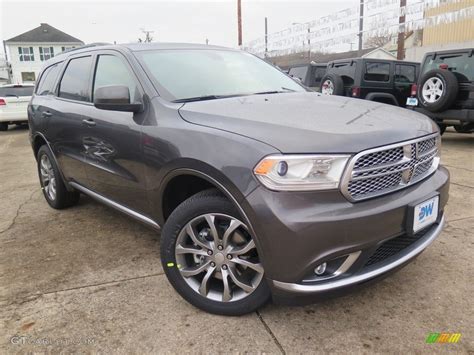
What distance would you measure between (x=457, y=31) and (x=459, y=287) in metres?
23.7

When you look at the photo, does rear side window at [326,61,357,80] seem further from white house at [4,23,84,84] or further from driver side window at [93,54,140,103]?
white house at [4,23,84,84]

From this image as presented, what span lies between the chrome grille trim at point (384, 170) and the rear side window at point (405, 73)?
26.7ft

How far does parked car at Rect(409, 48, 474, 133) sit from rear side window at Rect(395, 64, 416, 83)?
1.66 metres

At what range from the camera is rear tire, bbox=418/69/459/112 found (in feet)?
24.0

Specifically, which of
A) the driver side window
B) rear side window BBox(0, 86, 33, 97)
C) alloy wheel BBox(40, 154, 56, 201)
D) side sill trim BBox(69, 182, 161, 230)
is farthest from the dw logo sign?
rear side window BBox(0, 86, 33, 97)

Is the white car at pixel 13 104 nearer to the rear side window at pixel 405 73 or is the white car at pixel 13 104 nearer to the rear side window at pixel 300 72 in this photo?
the rear side window at pixel 300 72

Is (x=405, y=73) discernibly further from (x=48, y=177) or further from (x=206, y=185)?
(x=206, y=185)

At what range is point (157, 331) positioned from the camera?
2.31 m

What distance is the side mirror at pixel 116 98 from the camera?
8.83 feet

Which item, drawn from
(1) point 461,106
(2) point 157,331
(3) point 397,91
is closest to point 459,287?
(2) point 157,331

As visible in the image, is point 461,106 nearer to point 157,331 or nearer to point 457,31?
point 157,331

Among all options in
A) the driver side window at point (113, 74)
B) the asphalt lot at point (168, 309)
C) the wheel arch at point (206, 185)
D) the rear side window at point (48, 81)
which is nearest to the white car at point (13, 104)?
the rear side window at point (48, 81)

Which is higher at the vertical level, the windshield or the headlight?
the windshield

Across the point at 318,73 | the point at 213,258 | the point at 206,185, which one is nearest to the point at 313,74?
the point at 318,73
